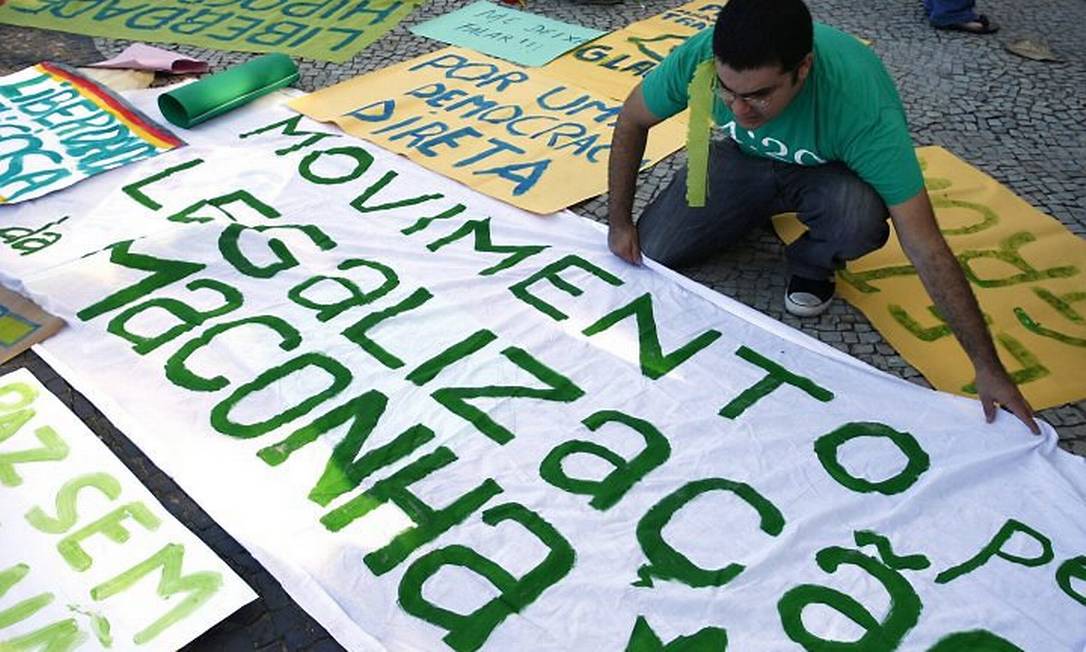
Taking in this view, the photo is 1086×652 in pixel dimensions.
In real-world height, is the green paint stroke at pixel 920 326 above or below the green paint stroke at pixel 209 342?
below

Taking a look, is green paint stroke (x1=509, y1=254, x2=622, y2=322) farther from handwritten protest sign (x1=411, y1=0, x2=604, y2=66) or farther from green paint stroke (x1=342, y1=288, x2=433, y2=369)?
handwritten protest sign (x1=411, y1=0, x2=604, y2=66)

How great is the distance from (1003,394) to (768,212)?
912 mm

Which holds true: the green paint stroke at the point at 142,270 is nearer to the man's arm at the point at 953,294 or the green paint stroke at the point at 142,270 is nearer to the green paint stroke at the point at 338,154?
the green paint stroke at the point at 338,154

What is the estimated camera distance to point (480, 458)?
245 cm

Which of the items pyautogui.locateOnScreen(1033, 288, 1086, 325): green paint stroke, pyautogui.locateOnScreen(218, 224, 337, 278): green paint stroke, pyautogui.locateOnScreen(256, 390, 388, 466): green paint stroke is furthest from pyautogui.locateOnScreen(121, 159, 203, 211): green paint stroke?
pyautogui.locateOnScreen(1033, 288, 1086, 325): green paint stroke

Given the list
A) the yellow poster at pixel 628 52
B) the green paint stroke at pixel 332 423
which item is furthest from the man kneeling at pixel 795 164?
the yellow poster at pixel 628 52

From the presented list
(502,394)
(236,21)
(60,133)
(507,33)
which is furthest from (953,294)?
(236,21)

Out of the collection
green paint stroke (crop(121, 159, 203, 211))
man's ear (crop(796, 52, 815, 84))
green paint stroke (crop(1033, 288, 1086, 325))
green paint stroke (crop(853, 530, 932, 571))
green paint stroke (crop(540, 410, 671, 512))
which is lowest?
green paint stroke (crop(1033, 288, 1086, 325))

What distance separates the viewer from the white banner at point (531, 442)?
2109 millimetres

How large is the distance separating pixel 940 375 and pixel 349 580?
163 centimetres

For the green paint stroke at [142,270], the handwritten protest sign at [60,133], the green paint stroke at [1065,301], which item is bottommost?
the green paint stroke at [1065,301]

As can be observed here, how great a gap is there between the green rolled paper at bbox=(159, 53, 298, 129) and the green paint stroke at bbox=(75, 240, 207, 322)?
884 millimetres

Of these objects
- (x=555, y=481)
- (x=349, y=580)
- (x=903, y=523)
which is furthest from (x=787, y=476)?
(x=349, y=580)

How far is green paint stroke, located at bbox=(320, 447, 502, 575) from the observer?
2.21 meters
